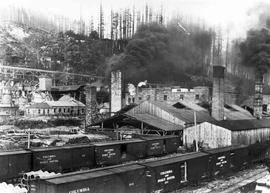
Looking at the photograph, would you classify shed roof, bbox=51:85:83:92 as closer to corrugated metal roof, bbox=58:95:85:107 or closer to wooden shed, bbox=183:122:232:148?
corrugated metal roof, bbox=58:95:85:107

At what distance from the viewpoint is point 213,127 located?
27188 mm

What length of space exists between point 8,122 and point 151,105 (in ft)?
73.3

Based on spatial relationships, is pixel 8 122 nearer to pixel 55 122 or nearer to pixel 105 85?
pixel 55 122

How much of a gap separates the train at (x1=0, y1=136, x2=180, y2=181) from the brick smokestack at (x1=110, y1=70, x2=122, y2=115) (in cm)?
2167

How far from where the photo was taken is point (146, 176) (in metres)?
13.5

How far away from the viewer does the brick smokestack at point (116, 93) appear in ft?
157

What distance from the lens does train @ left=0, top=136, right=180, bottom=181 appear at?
53.5 feet

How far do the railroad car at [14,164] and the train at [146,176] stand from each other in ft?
18.2

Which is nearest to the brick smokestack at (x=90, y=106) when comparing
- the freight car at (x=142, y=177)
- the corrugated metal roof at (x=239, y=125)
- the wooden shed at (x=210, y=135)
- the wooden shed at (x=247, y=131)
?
the wooden shed at (x=210, y=135)

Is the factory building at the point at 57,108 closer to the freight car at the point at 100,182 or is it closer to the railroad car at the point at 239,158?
the railroad car at the point at 239,158

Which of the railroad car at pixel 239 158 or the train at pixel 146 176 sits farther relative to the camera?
the railroad car at pixel 239 158

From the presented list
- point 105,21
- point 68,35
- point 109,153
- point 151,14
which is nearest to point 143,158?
point 109,153

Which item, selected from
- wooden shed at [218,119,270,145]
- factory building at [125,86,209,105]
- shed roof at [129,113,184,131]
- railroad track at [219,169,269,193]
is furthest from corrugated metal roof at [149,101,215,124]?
factory building at [125,86,209,105]

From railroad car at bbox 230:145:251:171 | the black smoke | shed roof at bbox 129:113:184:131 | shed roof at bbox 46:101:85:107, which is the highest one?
the black smoke
